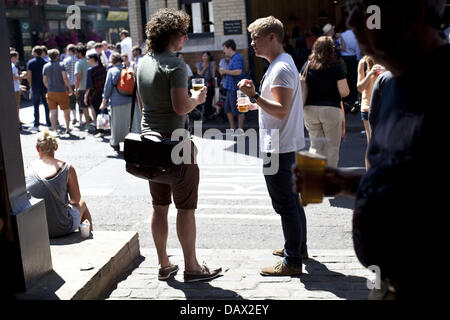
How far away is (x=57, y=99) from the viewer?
1398 cm

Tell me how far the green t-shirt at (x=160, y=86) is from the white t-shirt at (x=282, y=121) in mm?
659

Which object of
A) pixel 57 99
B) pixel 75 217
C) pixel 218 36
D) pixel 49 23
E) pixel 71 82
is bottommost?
pixel 75 217

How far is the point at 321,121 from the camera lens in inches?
269

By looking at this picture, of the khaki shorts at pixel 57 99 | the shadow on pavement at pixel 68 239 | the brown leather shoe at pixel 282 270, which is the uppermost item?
the khaki shorts at pixel 57 99

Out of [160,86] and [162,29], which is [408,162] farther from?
[162,29]

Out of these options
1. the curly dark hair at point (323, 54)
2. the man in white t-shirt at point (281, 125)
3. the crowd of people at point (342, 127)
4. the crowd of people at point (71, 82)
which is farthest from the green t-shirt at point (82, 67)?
the man in white t-shirt at point (281, 125)

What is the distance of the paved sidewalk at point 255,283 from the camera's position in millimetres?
4301

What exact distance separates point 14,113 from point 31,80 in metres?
12.3

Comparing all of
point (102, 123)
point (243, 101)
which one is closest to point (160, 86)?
point (243, 101)

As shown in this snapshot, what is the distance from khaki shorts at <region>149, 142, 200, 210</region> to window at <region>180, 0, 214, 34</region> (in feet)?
44.9

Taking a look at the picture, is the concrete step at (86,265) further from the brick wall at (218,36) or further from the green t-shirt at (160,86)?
the brick wall at (218,36)

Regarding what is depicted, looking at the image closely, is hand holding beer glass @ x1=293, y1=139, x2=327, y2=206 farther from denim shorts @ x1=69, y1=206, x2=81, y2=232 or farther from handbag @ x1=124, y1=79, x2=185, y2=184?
denim shorts @ x1=69, y1=206, x2=81, y2=232

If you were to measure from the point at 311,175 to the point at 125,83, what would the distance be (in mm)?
8914
